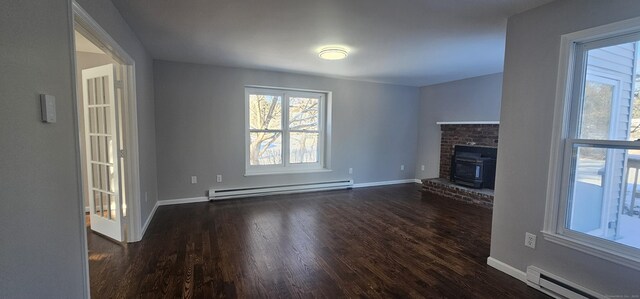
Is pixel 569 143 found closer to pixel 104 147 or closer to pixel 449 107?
pixel 449 107

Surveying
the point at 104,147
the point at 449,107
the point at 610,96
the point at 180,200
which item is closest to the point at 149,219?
the point at 180,200

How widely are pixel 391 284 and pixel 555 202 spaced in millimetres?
1389

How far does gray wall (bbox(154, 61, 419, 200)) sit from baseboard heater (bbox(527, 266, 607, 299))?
3.59 metres

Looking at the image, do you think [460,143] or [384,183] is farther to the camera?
[384,183]

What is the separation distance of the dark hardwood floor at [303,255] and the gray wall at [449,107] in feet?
6.04

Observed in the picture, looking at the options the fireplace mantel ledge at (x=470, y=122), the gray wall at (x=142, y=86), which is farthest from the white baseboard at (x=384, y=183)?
the gray wall at (x=142, y=86)

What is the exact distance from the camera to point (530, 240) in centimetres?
217

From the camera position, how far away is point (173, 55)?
3703 millimetres

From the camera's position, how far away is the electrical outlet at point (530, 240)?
2150mm

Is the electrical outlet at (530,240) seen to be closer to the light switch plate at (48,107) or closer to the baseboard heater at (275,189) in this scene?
the light switch plate at (48,107)

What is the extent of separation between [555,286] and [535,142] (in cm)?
108

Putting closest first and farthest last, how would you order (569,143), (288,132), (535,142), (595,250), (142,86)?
(595,250) → (569,143) → (535,142) → (142,86) → (288,132)

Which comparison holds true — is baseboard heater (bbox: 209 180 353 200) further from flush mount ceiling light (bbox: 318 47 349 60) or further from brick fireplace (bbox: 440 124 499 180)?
flush mount ceiling light (bbox: 318 47 349 60)

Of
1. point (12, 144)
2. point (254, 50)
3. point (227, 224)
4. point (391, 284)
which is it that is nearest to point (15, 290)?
point (12, 144)
